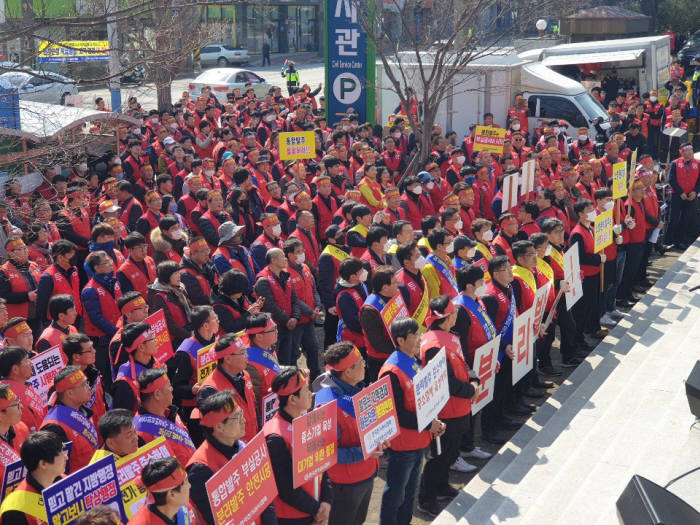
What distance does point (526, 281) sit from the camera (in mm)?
8180

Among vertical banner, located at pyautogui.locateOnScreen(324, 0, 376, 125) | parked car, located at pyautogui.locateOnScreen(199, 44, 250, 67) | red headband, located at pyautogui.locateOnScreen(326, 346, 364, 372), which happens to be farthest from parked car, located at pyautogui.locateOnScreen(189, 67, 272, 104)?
red headband, located at pyautogui.locateOnScreen(326, 346, 364, 372)

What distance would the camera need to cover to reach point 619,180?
11.7 meters

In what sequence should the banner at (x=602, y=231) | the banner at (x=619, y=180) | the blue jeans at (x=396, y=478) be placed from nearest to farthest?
the blue jeans at (x=396, y=478) < the banner at (x=602, y=231) < the banner at (x=619, y=180)

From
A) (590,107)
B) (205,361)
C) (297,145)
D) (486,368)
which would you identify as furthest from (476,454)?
(590,107)

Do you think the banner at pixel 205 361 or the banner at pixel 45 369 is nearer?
the banner at pixel 205 361

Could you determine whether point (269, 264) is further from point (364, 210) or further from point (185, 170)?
point (185, 170)

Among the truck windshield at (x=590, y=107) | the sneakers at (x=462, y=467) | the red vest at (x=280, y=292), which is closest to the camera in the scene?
the sneakers at (x=462, y=467)

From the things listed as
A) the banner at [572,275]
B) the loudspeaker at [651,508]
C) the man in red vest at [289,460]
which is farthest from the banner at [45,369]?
the banner at [572,275]

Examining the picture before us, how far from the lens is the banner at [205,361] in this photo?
6.12 metres

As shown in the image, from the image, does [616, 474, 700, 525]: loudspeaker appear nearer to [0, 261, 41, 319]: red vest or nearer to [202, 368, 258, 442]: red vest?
[202, 368, 258, 442]: red vest

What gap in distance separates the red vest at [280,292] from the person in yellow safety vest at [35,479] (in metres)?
3.81

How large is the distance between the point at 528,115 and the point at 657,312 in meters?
9.20

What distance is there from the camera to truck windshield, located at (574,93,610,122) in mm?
19344

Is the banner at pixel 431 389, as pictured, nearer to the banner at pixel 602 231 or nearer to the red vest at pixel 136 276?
the red vest at pixel 136 276
